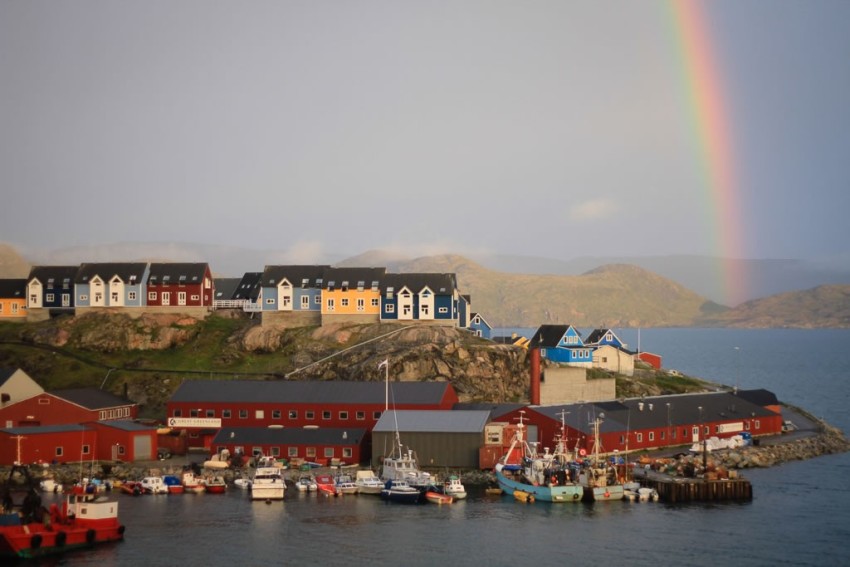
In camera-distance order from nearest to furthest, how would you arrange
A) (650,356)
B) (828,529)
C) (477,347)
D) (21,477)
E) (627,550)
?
(627,550) < (828,529) < (21,477) < (477,347) < (650,356)

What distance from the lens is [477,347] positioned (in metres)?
96.8

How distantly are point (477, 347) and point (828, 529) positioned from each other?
135 feet

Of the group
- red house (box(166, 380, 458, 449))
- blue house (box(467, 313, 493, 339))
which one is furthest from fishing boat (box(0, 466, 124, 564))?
blue house (box(467, 313, 493, 339))

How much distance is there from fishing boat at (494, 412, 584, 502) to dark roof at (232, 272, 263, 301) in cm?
4749

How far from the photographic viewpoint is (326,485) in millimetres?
71875

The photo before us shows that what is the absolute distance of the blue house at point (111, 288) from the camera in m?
112

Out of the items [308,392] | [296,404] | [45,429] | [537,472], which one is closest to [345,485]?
[537,472]

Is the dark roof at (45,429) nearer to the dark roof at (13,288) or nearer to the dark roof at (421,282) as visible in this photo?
the dark roof at (421,282)

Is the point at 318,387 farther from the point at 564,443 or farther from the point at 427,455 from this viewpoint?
the point at 564,443

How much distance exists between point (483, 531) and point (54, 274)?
70650 millimetres

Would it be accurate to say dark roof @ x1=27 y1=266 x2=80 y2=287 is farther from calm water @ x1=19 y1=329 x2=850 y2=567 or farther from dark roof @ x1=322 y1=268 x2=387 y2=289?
calm water @ x1=19 y1=329 x2=850 y2=567

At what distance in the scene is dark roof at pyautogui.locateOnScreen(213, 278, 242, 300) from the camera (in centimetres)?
12281

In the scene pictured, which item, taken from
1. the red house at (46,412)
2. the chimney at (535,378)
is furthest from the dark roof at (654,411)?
the red house at (46,412)

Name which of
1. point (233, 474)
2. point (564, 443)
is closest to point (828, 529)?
point (564, 443)
